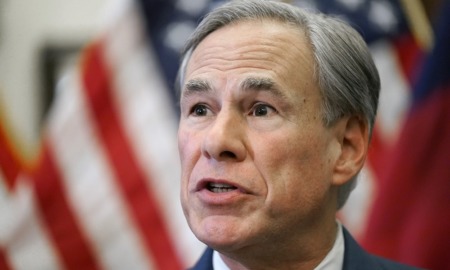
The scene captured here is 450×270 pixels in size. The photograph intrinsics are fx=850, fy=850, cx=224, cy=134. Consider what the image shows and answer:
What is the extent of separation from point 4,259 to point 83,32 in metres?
2.21

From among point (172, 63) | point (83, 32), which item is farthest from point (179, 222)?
point (83, 32)

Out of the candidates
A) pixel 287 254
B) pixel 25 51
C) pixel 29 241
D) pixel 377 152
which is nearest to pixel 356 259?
pixel 287 254

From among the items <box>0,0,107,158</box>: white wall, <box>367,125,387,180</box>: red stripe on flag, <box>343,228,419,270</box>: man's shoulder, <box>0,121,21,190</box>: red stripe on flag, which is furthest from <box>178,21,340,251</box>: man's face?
<box>0,0,107,158</box>: white wall

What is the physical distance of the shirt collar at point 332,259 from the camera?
168 centimetres

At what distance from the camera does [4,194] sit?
9.90ft

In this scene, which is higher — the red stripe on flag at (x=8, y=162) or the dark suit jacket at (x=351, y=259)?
the dark suit jacket at (x=351, y=259)

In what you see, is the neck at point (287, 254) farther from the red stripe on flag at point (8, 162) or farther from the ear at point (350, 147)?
the red stripe on flag at point (8, 162)

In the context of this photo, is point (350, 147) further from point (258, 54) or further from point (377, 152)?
point (377, 152)

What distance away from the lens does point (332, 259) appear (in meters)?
1.69

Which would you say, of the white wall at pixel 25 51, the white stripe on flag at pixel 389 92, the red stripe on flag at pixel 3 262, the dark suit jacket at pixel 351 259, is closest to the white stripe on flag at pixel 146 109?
the red stripe on flag at pixel 3 262

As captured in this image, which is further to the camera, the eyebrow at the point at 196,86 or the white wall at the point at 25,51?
the white wall at the point at 25,51

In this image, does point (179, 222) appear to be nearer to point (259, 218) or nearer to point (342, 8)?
point (342, 8)

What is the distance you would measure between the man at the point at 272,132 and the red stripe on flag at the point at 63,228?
3.37 ft

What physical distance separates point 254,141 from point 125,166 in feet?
4.09
